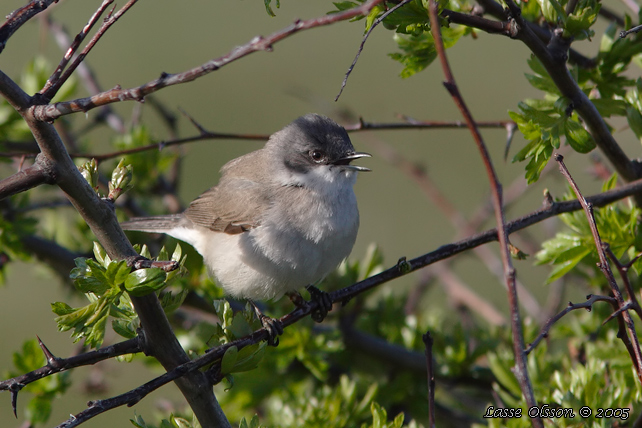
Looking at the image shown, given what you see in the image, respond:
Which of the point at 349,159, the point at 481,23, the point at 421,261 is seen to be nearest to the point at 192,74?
the point at 481,23

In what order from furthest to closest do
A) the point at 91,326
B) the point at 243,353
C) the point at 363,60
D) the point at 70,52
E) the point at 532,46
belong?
1. the point at 363,60
2. the point at 532,46
3. the point at 243,353
4. the point at 91,326
5. the point at 70,52

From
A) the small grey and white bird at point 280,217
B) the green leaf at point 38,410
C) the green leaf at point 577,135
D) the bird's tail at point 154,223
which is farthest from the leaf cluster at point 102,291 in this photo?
the bird's tail at point 154,223

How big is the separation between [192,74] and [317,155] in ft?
8.16

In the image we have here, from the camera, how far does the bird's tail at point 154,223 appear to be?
373 centimetres

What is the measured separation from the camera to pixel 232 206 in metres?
3.82

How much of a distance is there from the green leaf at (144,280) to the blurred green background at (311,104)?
5.40 metres

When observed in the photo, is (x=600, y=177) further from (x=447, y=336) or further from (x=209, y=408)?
(x=209, y=408)

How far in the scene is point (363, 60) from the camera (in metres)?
11.5

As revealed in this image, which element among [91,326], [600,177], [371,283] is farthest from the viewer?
[600,177]

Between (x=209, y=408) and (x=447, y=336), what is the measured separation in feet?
5.79

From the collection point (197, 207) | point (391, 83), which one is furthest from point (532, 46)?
point (391, 83)

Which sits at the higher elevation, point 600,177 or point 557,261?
point 600,177

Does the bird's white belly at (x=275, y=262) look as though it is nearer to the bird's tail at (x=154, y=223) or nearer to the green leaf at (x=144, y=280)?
the bird's tail at (x=154, y=223)

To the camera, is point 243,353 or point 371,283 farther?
point 371,283
